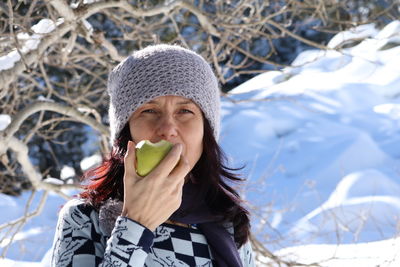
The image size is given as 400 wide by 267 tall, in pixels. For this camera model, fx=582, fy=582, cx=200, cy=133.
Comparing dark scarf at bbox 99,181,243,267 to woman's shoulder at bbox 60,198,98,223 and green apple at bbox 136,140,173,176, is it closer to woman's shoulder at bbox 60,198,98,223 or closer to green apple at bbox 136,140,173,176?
woman's shoulder at bbox 60,198,98,223

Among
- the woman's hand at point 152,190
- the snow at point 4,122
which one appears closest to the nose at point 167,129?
the woman's hand at point 152,190

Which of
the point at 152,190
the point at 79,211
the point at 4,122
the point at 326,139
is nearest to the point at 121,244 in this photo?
the point at 152,190

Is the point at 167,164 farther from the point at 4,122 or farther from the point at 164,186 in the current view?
the point at 4,122

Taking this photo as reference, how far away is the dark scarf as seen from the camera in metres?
1.18

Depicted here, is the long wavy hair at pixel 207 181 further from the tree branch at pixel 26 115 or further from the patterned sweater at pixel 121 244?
the tree branch at pixel 26 115

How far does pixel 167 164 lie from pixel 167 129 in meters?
0.14

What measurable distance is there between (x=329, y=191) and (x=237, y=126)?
2.82 meters

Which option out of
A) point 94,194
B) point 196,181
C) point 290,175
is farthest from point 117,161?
point 290,175

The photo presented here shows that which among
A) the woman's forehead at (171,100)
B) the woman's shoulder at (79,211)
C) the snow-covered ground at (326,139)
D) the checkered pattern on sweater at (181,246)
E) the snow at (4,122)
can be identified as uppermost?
the woman's forehead at (171,100)

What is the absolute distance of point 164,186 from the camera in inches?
41.3

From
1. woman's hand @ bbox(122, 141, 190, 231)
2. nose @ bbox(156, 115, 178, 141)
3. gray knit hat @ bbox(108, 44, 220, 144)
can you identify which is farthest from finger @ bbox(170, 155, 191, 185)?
gray knit hat @ bbox(108, 44, 220, 144)

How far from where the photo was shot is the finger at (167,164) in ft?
3.41

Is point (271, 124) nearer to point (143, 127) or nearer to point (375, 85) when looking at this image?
point (375, 85)

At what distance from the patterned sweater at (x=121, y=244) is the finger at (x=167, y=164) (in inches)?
3.9
